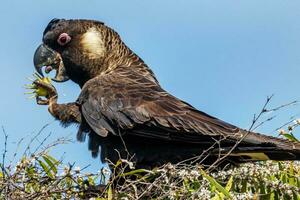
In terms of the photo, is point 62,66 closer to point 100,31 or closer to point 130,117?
point 100,31

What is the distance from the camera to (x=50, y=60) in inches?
314

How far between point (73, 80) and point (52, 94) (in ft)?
2.66

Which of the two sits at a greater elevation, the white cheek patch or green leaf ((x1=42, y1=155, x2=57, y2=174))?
the white cheek patch

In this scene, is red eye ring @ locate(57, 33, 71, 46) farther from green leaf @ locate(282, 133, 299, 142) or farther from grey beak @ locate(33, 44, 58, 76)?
green leaf @ locate(282, 133, 299, 142)

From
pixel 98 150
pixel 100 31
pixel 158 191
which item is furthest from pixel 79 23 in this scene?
pixel 158 191

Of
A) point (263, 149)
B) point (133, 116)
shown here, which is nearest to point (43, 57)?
point (133, 116)

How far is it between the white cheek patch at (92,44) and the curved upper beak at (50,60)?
1.05ft

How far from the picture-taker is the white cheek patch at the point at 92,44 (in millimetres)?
7832

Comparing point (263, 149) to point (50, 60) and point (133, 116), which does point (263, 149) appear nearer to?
point (133, 116)

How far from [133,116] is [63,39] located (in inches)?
70.2

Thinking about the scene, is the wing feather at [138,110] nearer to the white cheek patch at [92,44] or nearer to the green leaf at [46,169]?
the white cheek patch at [92,44]

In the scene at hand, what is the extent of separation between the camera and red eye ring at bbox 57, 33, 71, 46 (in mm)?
7871

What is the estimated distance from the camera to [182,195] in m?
4.96

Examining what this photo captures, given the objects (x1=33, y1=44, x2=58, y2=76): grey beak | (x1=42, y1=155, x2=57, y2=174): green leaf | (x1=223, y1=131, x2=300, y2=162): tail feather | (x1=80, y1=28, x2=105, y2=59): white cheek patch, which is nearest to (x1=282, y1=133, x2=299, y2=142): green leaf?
(x1=223, y1=131, x2=300, y2=162): tail feather
